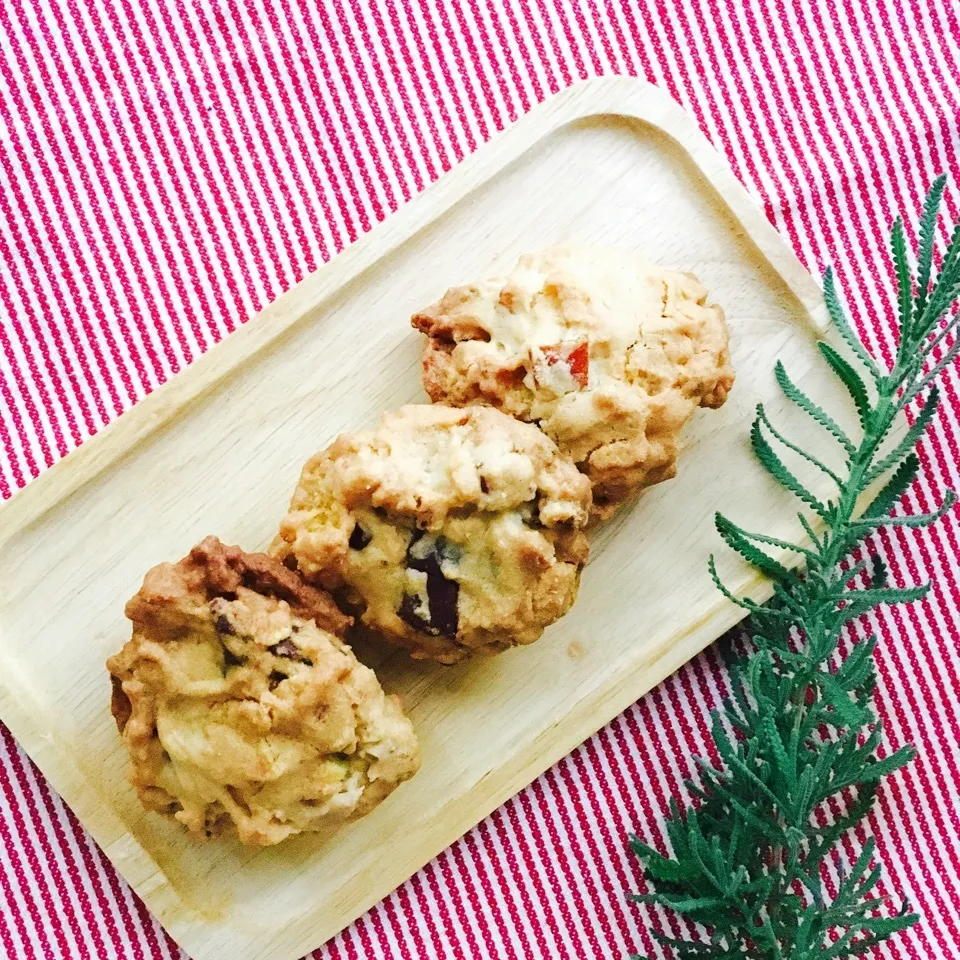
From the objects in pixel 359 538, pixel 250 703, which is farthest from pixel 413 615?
pixel 250 703

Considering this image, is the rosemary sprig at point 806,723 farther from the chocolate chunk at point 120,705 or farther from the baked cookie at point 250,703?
the chocolate chunk at point 120,705

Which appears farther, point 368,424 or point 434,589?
point 368,424

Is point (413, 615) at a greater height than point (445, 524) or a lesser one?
lesser

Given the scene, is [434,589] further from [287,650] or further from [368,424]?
[368,424]

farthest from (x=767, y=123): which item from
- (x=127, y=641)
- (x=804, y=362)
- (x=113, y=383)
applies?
(x=127, y=641)

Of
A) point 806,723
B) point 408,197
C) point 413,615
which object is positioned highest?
point 408,197

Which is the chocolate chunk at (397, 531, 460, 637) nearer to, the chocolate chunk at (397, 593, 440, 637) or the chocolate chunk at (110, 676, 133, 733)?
the chocolate chunk at (397, 593, 440, 637)

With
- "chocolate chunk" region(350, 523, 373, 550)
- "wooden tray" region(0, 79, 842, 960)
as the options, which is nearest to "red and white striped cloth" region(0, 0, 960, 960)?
"wooden tray" region(0, 79, 842, 960)
